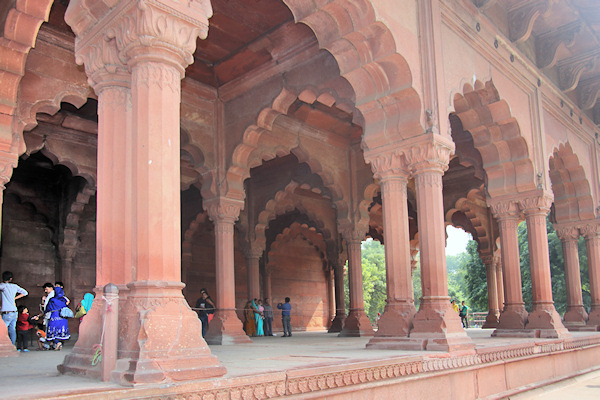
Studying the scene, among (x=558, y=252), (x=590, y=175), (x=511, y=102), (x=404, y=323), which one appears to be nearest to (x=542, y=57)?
(x=511, y=102)

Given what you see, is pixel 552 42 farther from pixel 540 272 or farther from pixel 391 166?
pixel 391 166

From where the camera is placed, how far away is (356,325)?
13523 millimetres

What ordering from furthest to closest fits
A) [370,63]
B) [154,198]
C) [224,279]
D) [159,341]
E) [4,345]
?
1. [224,279]
2. [370,63]
3. [4,345]
4. [154,198]
5. [159,341]

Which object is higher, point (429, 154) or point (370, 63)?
point (370, 63)

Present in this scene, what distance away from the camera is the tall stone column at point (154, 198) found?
152 inches

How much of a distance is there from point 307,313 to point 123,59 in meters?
19.1

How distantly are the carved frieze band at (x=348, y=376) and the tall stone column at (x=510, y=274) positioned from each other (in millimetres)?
2843

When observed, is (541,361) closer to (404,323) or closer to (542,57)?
(404,323)

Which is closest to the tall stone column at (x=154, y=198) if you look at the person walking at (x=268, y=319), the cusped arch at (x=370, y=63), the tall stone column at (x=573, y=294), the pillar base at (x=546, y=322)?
the cusped arch at (x=370, y=63)

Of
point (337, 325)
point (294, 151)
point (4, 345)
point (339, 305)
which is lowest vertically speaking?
point (337, 325)

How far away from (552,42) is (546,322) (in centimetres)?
572

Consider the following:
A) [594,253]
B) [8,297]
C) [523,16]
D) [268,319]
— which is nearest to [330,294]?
[268,319]

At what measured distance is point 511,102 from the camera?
1022 cm

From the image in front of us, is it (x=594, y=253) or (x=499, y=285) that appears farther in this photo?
(x=499, y=285)
